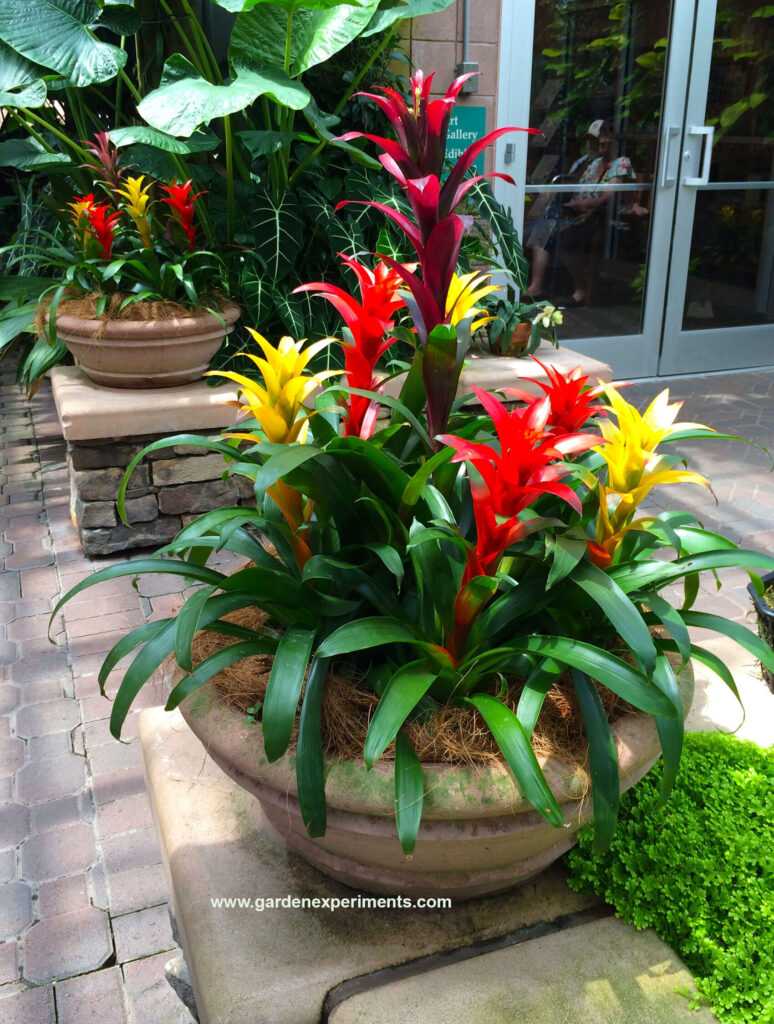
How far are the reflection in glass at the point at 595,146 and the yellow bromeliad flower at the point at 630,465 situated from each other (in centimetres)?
416

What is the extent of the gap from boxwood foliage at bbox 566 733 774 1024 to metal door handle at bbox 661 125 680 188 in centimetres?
Answer: 435

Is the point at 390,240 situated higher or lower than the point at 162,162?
lower

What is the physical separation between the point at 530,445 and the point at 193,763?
91 cm

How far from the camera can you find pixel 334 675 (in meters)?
1.23

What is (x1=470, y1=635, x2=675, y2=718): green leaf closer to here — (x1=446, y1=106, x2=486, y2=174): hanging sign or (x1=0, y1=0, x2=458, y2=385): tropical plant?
(x1=0, y1=0, x2=458, y2=385): tropical plant

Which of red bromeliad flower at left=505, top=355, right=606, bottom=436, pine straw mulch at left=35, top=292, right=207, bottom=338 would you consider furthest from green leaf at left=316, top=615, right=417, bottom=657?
pine straw mulch at left=35, top=292, right=207, bottom=338

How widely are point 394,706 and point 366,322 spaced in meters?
0.52

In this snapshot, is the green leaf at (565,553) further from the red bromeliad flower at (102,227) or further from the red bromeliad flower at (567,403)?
the red bromeliad flower at (102,227)

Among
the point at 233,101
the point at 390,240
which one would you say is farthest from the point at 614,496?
the point at 390,240

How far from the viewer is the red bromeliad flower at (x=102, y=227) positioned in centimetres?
325

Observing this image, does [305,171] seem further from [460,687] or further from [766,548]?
[460,687]

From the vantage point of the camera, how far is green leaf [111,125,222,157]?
3.05m

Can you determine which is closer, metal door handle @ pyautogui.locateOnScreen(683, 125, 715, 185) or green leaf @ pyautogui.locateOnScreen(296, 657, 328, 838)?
green leaf @ pyautogui.locateOnScreen(296, 657, 328, 838)

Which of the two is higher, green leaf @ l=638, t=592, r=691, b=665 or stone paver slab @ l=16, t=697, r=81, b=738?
green leaf @ l=638, t=592, r=691, b=665
